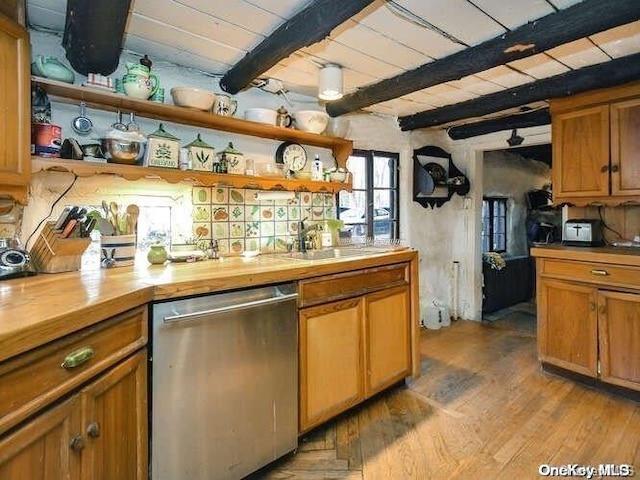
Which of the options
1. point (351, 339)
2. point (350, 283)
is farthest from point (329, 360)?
point (350, 283)

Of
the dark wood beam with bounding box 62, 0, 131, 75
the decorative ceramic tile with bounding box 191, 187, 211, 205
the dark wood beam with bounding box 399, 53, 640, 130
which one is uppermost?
the dark wood beam with bounding box 399, 53, 640, 130

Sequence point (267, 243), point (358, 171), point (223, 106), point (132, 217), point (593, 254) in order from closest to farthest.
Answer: point (132, 217) < point (223, 106) < point (593, 254) < point (267, 243) < point (358, 171)

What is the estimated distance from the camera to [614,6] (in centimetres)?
147

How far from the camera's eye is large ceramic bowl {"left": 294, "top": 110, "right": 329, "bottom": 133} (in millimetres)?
2418

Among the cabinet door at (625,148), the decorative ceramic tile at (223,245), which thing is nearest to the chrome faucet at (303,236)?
the decorative ceramic tile at (223,245)

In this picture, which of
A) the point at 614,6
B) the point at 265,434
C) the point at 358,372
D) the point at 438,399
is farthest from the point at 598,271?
the point at 265,434

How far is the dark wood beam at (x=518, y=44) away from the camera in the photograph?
1510mm

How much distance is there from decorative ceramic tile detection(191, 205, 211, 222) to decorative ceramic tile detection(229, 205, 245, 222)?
0.15m

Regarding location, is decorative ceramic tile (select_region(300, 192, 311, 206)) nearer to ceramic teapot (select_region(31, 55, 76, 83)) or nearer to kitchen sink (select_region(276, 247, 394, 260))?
kitchen sink (select_region(276, 247, 394, 260))

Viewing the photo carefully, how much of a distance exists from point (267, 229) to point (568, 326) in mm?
2154

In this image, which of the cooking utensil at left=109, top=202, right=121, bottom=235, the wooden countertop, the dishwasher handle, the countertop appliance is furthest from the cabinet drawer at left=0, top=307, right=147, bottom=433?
the countertop appliance

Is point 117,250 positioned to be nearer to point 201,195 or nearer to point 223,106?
point 201,195

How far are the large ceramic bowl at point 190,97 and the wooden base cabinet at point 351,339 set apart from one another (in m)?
1.10

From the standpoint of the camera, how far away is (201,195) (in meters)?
2.14
